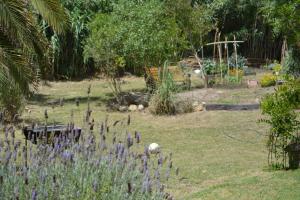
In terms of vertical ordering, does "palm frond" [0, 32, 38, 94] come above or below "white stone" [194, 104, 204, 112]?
above

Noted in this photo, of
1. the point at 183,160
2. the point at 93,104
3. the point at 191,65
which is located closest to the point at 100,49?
the point at 93,104

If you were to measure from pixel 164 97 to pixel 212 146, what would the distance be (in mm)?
3339

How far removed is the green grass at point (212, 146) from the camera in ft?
22.6

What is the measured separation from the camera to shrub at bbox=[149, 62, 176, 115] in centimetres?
1303

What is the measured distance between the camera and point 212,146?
10047 mm

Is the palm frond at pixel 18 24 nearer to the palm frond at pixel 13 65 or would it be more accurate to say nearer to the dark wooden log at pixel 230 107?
the palm frond at pixel 13 65

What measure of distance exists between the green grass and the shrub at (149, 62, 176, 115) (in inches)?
10.1

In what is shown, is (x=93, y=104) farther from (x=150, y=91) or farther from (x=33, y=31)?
(x=33, y=31)

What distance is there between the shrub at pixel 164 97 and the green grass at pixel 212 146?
257 mm

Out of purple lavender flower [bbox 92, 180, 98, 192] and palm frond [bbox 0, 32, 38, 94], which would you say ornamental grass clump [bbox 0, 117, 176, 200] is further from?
palm frond [bbox 0, 32, 38, 94]

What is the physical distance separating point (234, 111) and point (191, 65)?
810 centimetres

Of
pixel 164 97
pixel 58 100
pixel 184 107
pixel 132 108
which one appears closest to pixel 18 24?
pixel 164 97

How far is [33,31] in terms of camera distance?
7.54m

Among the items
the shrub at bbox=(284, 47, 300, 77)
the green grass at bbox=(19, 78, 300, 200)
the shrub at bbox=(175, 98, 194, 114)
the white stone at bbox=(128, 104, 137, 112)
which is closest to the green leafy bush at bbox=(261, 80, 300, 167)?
the green grass at bbox=(19, 78, 300, 200)
